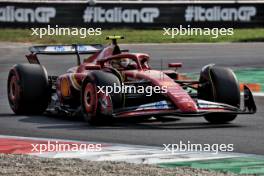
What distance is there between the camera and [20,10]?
109 ft

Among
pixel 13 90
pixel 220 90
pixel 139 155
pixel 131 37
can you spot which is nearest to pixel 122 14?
pixel 131 37

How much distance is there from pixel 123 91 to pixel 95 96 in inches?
15.0

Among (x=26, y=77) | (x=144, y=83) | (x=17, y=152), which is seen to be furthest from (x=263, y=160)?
(x=26, y=77)

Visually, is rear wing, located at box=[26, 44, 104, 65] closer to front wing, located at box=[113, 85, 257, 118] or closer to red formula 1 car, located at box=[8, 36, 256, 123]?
red formula 1 car, located at box=[8, 36, 256, 123]

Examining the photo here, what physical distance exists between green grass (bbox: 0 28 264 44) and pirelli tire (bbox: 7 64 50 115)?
1632 cm

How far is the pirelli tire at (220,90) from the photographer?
13516mm

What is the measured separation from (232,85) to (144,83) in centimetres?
129

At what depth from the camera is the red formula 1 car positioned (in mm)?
12852

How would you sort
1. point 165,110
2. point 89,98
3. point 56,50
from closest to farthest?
1. point 165,110
2. point 89,98
3. point 56,50

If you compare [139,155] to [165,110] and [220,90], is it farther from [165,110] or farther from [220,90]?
[220,90]

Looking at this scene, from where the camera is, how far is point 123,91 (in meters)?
13.0

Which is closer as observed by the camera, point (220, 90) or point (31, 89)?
point (220, 90)

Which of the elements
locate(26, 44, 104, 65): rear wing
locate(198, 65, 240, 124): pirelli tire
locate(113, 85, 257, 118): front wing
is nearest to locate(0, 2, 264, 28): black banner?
locate(26, 44, 104, 65): rear wing

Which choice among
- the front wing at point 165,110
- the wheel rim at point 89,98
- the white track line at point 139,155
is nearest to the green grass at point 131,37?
the wheel rim at point 89,98
